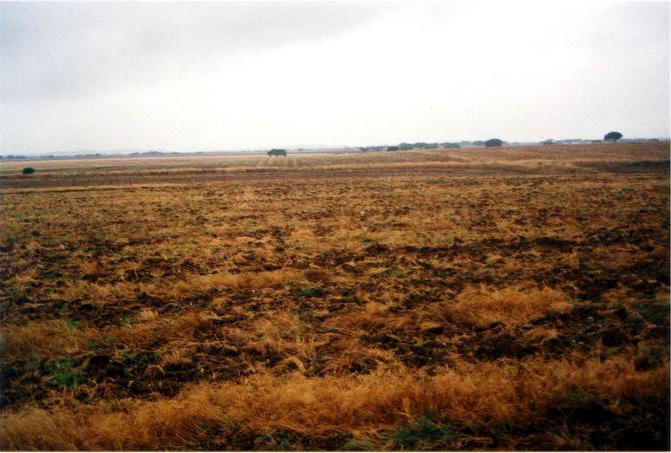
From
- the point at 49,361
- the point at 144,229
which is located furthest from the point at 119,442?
the point at 144,229

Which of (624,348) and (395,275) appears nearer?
(624,348)

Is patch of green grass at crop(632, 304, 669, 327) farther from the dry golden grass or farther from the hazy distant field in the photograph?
the dry golden grass

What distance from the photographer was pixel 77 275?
31.9ft

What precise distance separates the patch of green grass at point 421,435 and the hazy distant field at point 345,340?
0.02 metres

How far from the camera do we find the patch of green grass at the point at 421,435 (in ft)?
11.8

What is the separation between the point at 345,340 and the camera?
5.90m

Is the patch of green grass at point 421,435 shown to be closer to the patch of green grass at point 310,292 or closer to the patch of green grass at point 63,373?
the patch of green grass at point 310,292

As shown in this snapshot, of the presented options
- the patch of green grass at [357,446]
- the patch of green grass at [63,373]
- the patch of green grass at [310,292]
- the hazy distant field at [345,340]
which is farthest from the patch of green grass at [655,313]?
the patch of green grass at [63,373]

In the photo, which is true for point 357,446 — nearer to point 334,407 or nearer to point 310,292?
point 334,407

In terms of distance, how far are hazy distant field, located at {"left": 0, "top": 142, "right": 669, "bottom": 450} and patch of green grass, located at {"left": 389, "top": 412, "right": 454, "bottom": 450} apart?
0.02m

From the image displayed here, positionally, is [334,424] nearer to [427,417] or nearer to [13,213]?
[427,417]

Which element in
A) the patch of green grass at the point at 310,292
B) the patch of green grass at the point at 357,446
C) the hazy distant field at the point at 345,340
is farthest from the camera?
the patch of green grass at the point at 310,292

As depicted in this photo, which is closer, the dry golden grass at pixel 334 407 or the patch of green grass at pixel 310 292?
the dry golden grass at pixel 334 407

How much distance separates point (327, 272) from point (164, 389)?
16.5 feet
